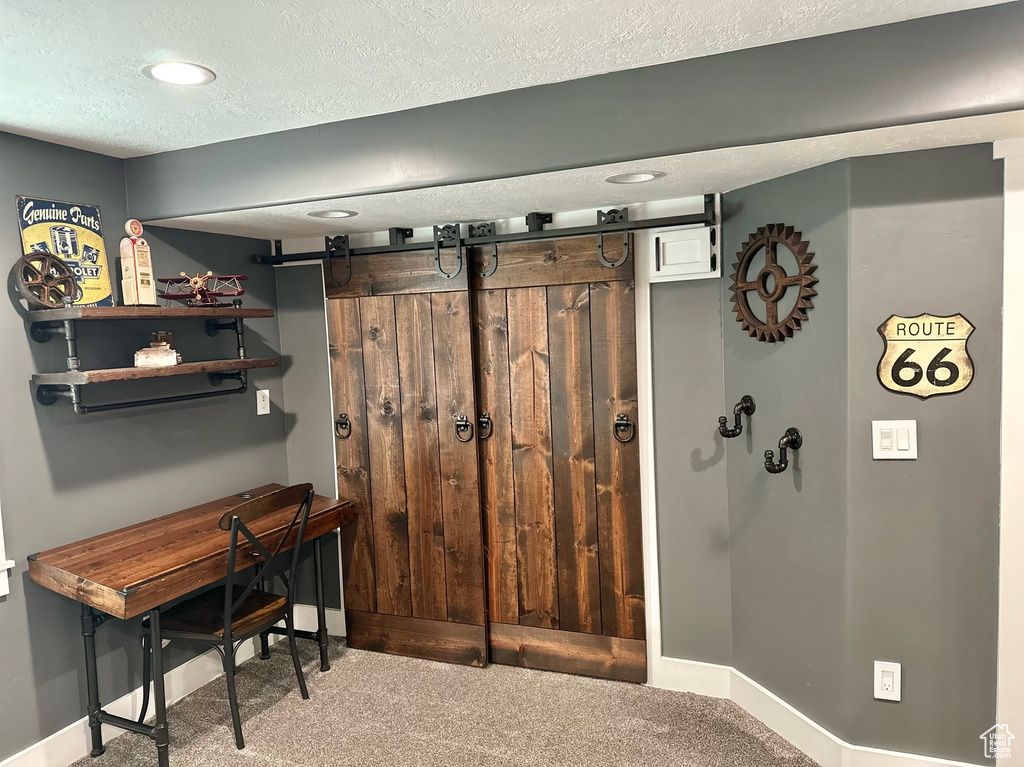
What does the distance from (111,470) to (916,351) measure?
279 centimetres

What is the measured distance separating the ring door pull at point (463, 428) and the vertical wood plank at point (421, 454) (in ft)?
0.38

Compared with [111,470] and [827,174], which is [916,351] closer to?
[827,174]

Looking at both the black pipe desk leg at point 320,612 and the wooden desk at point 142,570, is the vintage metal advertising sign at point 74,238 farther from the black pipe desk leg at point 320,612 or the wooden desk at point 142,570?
the black pipe desk leg at point 320,612

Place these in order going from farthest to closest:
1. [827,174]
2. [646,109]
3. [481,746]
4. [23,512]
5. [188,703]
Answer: [188,703]
[481,746]
[23,512]
[827,174]
[646,109]

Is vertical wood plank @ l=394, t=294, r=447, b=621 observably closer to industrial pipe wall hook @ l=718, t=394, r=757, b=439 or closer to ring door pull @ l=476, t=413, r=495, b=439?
ring door pull @ l=476, t=413, r=495, b=439

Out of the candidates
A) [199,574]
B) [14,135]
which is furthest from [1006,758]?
[14,135]

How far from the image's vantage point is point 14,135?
214 cm

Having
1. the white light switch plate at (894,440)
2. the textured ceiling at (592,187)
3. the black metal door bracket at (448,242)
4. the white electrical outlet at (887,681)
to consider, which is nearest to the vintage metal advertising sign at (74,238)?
the textured ceiling at (592,187)

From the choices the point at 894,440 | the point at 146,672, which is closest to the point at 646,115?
the point at 894,440

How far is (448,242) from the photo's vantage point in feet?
9.29

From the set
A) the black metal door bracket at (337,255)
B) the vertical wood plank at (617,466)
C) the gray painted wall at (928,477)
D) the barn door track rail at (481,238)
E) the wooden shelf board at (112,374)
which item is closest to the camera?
the gray painted wall at (928,477)

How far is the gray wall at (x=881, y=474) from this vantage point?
193 cm

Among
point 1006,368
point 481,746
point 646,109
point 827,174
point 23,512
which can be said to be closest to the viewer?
point 646,109

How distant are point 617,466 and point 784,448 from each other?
0.72m
